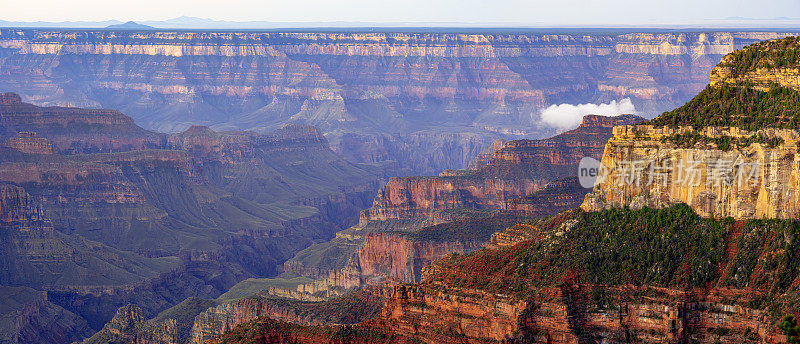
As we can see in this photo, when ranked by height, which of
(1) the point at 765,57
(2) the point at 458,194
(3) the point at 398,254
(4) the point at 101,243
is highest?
(1) the point at 765,57

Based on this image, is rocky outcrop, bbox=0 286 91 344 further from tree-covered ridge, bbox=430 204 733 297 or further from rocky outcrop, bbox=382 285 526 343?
tree-covered ridge, bbox=430 204 733 297

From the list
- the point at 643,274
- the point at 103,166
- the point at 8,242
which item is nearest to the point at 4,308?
the point at 8,242

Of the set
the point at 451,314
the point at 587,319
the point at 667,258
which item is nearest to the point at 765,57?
the point at 667,258

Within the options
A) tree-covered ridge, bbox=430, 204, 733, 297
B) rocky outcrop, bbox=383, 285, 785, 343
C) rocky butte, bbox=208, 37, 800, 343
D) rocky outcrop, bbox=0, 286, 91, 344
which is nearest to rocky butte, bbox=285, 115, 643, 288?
rocky outcrop, bbox=0, 286, 91, 344

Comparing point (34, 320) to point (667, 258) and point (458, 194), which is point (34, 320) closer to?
point (458, 194)

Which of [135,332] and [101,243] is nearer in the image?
[135,332]

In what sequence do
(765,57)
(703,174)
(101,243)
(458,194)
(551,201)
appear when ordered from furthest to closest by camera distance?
1. (101,243)
2. (458,194)
3. (551,201)
4. (765,57)
5. (703,174)

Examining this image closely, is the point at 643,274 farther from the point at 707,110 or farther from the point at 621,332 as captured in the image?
the point at 707,110
